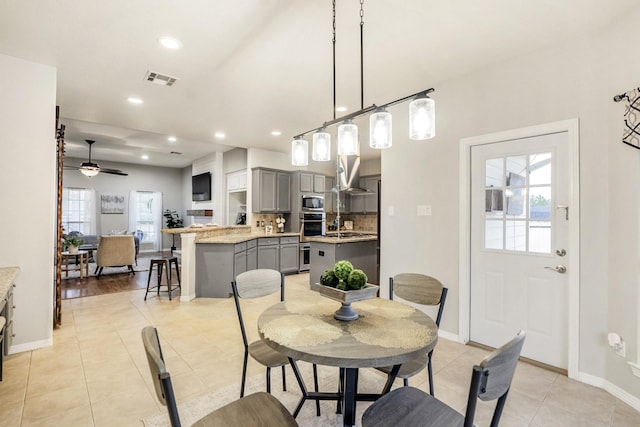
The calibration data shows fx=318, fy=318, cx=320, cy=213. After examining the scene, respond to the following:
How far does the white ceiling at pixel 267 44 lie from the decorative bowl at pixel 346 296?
72.3 inches

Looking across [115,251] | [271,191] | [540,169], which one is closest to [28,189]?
[115,251]

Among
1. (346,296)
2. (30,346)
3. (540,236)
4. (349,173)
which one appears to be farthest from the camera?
(349,173)

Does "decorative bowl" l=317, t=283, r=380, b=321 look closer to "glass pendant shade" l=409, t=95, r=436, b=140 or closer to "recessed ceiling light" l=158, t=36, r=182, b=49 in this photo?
"glass pendant shade" l=409, t=95, r=436, b=140

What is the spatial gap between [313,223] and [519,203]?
15.5ft

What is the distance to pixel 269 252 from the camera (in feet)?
20.2

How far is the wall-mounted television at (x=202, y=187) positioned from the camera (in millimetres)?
7921

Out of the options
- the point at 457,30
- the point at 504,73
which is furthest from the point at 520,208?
the point at 457,30

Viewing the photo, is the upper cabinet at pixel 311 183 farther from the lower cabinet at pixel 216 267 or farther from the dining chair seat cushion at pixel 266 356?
the dining chair seat cushion at pixel 266 356

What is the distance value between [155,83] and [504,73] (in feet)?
11.3

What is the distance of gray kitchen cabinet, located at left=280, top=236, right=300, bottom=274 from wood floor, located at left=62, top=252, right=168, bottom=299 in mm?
2497

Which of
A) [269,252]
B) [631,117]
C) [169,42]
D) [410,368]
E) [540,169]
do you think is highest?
[169,42]

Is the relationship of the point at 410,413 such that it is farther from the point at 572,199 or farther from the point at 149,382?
the point at 572,199

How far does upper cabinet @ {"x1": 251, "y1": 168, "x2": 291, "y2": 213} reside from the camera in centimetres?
661

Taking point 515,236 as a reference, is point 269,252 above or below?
below
